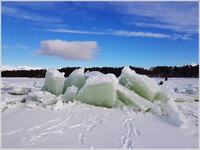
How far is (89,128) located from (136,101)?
1.56m

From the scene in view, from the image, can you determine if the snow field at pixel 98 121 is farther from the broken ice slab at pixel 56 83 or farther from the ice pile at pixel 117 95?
the broken ice slab at pixel 56 83

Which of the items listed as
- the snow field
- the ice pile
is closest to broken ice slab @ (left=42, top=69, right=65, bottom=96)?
the ice pile

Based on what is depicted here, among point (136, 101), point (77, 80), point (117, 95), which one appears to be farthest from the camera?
point (77, 80)

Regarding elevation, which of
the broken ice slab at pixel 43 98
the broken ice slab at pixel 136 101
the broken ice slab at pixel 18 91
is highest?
the broken ice slab at pixel 136 101

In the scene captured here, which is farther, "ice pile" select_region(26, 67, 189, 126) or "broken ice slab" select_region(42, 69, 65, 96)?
"broken ice slab" select_region(42, 69, 65, 96)

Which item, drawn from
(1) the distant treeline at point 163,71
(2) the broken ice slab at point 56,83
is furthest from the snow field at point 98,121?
(1) the distant treeline at point 163,71

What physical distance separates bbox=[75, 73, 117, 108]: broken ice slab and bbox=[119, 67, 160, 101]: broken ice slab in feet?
2.56

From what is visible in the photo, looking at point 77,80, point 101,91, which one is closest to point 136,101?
point 101,91

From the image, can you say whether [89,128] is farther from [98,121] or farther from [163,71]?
[163,71]

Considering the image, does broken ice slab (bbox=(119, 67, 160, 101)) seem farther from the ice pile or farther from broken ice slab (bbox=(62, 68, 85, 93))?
broken ice slab (bbox=(62, 68, 85, 93))

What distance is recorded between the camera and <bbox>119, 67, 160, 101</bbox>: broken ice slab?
5035mm

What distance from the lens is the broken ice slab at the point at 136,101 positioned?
13.7 ft

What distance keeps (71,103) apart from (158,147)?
2316 mm

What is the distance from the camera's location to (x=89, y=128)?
10.3ft
